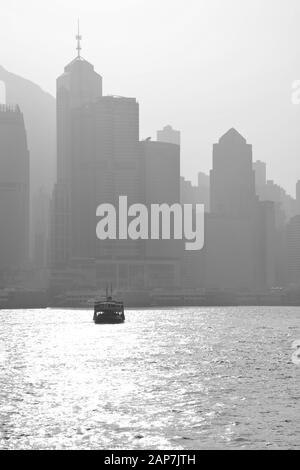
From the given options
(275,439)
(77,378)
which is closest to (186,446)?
(275,439)

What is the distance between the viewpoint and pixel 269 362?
113 metres

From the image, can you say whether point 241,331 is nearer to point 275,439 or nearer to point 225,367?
point 225,367

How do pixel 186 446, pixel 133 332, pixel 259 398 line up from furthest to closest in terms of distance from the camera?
pixel 133 332 < pixel 259 398 < pixel 186 446

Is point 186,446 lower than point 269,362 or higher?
lower

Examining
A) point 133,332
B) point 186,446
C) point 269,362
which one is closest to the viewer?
point 186,446

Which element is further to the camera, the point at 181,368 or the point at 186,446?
the point at 181,368

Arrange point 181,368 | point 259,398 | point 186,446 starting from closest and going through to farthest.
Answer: point 186,446, point 259,398, point 181,368

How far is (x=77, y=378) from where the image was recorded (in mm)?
91062

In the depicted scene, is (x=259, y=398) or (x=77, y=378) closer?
(x=259, y=398)
